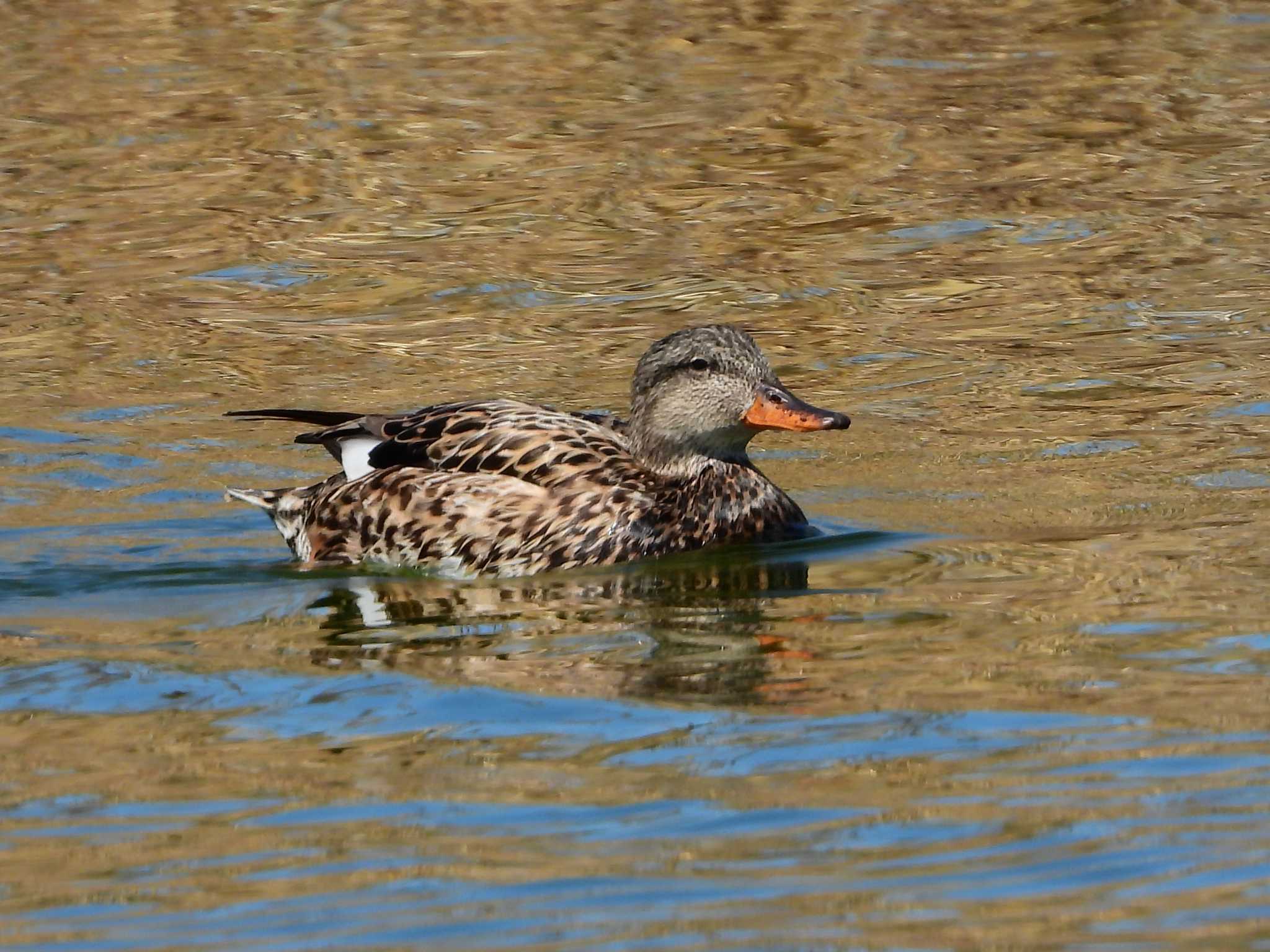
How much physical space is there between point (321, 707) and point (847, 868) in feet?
7.70

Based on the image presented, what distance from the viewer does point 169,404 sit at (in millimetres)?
12703

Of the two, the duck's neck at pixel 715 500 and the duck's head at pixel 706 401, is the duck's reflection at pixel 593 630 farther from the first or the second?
the duck's head at pixel 706 401

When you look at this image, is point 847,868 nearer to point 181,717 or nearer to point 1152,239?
point 181,717

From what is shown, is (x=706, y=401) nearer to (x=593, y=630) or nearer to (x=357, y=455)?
(x=593, y=630)

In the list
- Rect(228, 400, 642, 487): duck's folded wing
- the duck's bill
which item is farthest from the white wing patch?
the duck's bill

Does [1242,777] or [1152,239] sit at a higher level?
[1242,777]

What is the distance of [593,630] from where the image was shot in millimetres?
8359

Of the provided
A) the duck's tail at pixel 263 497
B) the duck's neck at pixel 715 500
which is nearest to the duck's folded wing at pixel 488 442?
the duck's neck at pixel 715 500

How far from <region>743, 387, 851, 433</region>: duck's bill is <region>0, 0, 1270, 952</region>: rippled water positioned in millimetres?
535

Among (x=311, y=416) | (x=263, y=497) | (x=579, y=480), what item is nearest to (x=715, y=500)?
(x=579, y=480)

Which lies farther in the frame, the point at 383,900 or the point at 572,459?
the point at 572,459

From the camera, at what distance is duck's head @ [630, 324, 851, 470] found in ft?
30.8

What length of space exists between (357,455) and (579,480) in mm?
1132

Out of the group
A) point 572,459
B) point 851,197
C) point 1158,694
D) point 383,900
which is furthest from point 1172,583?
point 851,197
